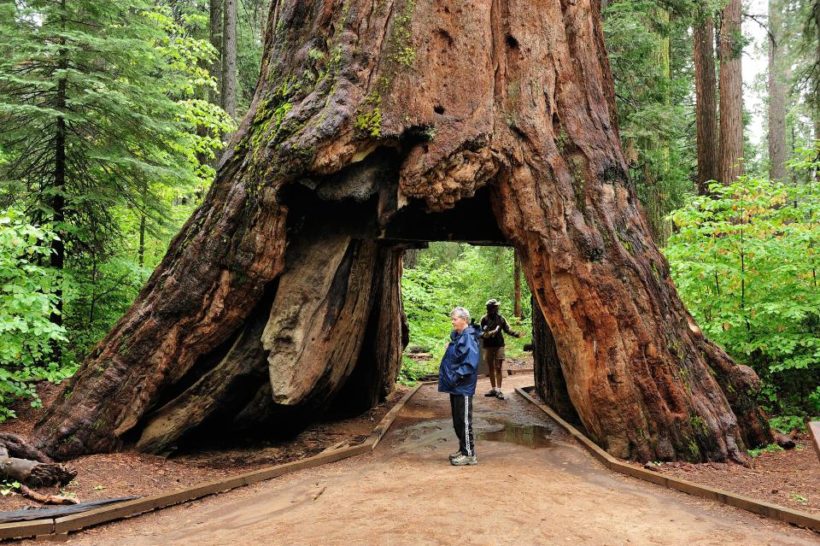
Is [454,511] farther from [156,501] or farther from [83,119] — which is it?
[83,119]

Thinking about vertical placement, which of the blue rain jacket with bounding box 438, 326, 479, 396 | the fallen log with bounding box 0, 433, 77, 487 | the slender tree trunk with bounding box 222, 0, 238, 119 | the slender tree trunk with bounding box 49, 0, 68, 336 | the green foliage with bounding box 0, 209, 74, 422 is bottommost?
the fallen log with bounding box 0, 433, 77, 487

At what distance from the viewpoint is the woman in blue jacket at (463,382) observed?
716 cm

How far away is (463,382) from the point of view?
7.20 m

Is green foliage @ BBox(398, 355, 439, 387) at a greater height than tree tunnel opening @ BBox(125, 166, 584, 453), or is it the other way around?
tree tunnel opening @ BBox(125, 166, 584, 453)

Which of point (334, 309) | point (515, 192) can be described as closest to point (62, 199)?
point (334, 309)

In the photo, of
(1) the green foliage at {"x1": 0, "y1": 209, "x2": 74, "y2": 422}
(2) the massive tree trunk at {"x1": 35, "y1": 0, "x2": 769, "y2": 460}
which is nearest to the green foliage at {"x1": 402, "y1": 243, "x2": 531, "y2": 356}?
(2) the massive tree trunk at {"x1": 35, "y1": 0, "x2": 769, "y2": 460}

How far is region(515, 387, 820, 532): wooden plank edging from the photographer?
4891 mm

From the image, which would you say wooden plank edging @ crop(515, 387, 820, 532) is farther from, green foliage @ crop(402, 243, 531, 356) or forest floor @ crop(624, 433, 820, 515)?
green foliage @ crop(402, 243, 531, 356)

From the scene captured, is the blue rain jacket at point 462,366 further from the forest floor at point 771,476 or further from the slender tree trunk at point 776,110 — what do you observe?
the slender tree trunk at point 776,110

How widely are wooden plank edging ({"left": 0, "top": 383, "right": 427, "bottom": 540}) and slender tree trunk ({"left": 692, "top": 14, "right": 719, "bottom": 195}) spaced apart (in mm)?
11028

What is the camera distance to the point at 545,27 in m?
8.48

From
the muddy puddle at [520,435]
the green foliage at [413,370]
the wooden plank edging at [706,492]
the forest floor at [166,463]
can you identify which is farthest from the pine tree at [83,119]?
the wooden plank edging at [706,492]

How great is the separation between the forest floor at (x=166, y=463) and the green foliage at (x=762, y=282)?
20.5 feet

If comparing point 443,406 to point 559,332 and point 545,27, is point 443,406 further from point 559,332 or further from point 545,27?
point 545,27
